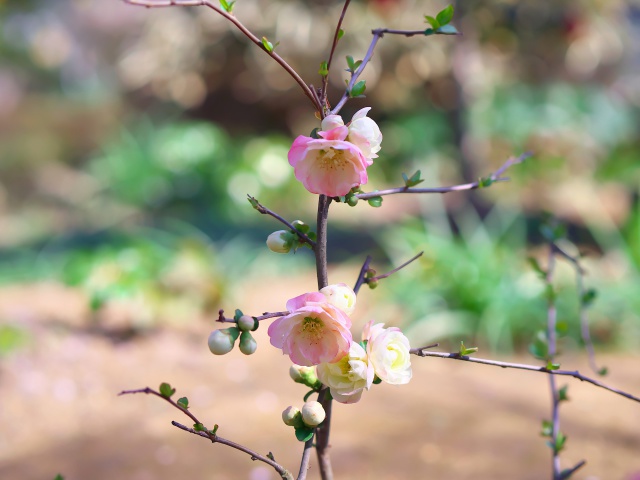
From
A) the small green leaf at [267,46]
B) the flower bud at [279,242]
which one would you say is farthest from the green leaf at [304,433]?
the small green leaf at [267,46]

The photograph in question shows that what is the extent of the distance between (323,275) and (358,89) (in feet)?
0.78

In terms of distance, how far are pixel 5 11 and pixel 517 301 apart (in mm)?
8014

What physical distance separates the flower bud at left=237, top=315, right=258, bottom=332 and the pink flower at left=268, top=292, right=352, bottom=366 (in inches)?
1.0

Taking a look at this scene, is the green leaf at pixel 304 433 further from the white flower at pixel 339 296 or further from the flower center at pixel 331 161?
the flower center at pixel 331 161

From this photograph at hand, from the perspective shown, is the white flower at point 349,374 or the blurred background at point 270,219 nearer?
the white flower at point 349,374

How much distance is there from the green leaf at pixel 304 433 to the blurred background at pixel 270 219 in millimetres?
605

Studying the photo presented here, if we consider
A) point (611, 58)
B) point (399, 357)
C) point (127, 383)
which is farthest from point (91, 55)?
point (399, 357)

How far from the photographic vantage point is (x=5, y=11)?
8531 millimetres

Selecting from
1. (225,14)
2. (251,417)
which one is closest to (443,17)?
(225,14)

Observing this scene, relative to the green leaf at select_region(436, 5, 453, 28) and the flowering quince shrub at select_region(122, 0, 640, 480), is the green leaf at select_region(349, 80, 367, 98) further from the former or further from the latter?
the green leaf at select_region(436, 5, 453, 28)

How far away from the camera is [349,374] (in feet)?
2.57

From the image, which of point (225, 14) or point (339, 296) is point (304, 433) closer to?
Answer: point (339, 296)

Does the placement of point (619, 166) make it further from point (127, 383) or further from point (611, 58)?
point (127, 383)

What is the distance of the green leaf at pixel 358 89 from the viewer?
0.80 meters
